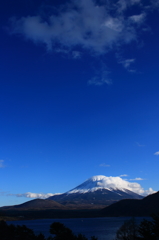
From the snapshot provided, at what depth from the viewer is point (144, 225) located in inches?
1529

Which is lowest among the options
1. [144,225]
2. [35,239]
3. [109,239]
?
[109,239]

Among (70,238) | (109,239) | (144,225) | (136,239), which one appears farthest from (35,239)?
(109,239)

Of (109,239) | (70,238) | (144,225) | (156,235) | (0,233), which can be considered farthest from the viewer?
(109,239)

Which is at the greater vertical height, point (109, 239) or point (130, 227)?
point (130, 227)

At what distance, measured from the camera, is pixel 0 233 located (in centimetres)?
5847

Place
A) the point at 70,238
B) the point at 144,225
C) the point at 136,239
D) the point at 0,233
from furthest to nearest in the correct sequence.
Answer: the point at 0,233, the point at 70,238, the point at 136,239, the point at 144,225

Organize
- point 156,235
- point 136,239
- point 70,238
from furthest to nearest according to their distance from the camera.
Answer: point 70,238, point 136,239, point 156,235

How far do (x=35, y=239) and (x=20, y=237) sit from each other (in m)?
4.34

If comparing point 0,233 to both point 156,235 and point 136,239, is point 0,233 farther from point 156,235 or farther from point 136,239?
point 156,235

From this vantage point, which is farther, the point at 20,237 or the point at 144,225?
the point at 20,237

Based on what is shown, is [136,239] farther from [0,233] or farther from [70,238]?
[0,233]

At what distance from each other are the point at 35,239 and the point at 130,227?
2552 cm

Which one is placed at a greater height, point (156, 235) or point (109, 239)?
point (156, 235)

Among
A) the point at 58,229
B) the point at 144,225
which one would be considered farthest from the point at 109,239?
the point at 144,225
